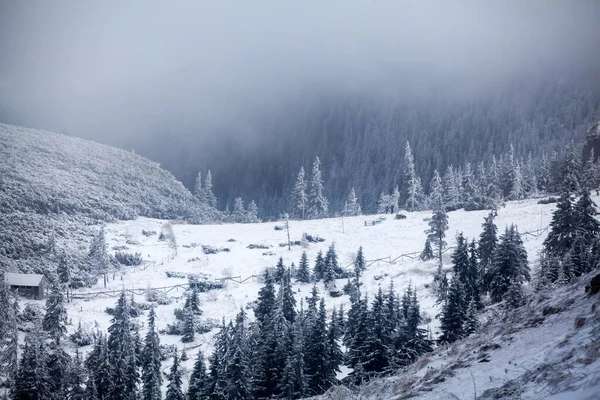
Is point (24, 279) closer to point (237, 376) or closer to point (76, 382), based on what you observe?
point (76, 382)

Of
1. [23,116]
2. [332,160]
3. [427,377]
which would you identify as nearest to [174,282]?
[427,377]

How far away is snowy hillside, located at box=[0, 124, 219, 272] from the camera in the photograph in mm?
53000

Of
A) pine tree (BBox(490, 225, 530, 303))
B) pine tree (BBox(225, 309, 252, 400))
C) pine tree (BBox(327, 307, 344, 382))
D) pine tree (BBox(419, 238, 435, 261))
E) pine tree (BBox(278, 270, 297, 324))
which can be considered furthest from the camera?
pine tree (BBox(419, 238, 435, 261))

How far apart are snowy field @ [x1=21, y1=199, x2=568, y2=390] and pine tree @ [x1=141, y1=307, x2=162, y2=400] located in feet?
15.3

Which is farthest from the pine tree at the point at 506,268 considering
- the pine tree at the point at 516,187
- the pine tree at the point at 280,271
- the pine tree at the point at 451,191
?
the pine tree at the point at 516,187

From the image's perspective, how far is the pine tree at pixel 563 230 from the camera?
35500 millimetres

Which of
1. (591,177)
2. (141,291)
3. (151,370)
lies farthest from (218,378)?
(591,177)

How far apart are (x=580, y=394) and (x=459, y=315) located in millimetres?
25072

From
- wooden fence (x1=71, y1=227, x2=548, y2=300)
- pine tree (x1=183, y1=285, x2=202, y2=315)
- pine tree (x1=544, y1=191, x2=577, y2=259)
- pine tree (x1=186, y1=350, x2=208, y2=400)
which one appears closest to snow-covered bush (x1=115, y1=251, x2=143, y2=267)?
wooden fence (x1=71, y1=227, x2=548, y2=300)

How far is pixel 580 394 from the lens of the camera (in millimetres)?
4520

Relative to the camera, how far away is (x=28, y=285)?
43.7 metres

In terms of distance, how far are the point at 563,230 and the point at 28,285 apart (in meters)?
53.1

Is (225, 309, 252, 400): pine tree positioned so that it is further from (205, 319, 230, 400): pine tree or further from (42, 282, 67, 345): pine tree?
(42, 282, 67, 345): pine tree

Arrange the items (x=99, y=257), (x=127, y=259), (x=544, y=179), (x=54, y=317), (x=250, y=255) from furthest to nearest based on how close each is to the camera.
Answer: (x=544, y=179) < (x=250, y=255) < (x=127, y=259) < (x=99, y=257) < (x=54, y=317)
